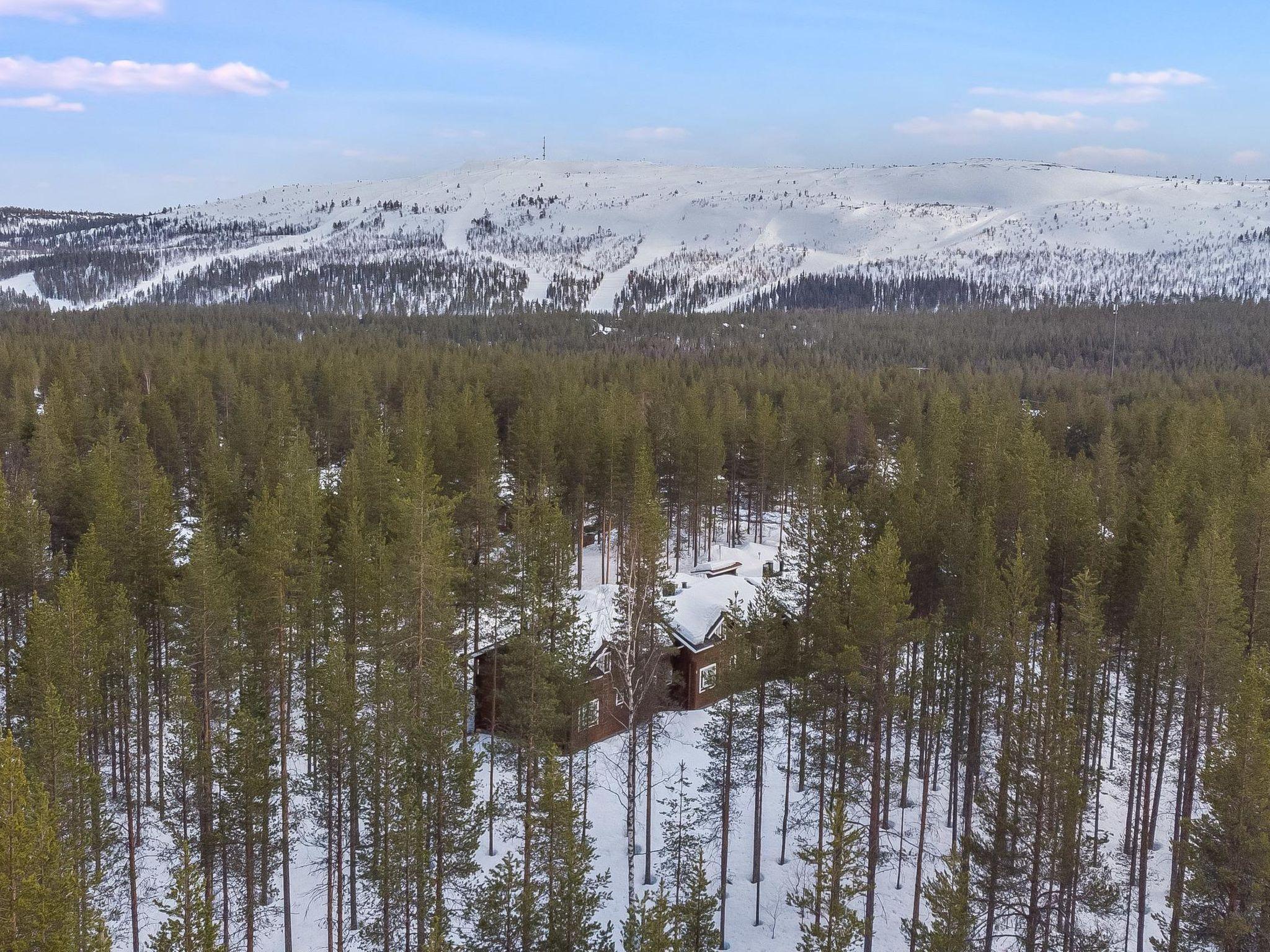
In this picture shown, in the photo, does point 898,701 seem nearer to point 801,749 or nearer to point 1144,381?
point 801,749

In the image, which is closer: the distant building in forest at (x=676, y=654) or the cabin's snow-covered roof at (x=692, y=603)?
the distant building in forest at (x=676, y=654)

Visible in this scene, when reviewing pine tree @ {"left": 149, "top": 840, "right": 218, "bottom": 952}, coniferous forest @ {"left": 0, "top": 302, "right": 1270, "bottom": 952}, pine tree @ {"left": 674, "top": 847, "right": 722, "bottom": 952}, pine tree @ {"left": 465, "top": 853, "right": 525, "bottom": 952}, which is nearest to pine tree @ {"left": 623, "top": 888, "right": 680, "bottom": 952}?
coniferous forest @ {"left": 0, "top": 302, "right": 1270, "bottom": 952}

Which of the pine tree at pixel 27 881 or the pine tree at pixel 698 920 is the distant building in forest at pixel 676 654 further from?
the pine tree at pixel 27 881

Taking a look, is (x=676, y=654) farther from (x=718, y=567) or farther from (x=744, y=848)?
(x=718, y=567)

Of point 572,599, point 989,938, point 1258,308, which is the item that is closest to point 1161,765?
point 989,938

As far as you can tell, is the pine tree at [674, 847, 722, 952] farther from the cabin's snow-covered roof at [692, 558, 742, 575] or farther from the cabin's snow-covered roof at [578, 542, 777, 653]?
the cabin's snow-covered roof at [692, 558, 742, 575]

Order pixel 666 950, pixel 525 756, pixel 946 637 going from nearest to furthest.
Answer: pixel 666 950 → pixel 525 756 → pixel 946 637

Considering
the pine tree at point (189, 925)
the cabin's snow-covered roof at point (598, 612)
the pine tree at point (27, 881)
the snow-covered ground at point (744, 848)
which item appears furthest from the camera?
the cabin's snow-covered roof at point (598, 612)

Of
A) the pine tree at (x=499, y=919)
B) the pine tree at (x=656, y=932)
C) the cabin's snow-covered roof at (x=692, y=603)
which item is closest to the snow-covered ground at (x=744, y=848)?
the cabin's snow-covered roof at (x=692, y=603)
